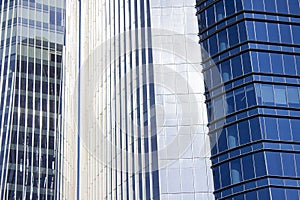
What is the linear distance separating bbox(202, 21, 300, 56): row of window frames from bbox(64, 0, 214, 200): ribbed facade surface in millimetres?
3602

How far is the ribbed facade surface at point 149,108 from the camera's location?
74.9 metres

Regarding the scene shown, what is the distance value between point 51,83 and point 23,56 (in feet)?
21.3

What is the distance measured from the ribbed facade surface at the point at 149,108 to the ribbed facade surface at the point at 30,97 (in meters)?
17.6

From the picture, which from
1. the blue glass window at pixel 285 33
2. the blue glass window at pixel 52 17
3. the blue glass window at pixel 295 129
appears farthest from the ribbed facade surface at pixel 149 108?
the blue glass window at pixel 52 17

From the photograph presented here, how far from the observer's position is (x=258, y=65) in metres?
76.2

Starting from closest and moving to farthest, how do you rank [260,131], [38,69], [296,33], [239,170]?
1. [239,170]
2. [260,131]
3. [296,33]
4. [38,69]

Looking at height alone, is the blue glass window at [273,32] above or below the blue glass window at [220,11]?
below

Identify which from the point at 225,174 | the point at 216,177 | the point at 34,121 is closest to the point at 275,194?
the point at 225,174

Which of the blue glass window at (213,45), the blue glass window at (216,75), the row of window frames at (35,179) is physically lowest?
the row of window frames at (35,179)

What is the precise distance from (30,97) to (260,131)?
5331cm

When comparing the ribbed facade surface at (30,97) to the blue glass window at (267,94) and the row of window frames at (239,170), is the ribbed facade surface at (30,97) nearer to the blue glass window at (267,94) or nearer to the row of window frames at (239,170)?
the row of window frames at (239,170)

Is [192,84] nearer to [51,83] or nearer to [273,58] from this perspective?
[273,58]

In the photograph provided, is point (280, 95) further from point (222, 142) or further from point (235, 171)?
point (235, 171)

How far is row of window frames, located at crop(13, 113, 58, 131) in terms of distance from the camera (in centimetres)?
11231
